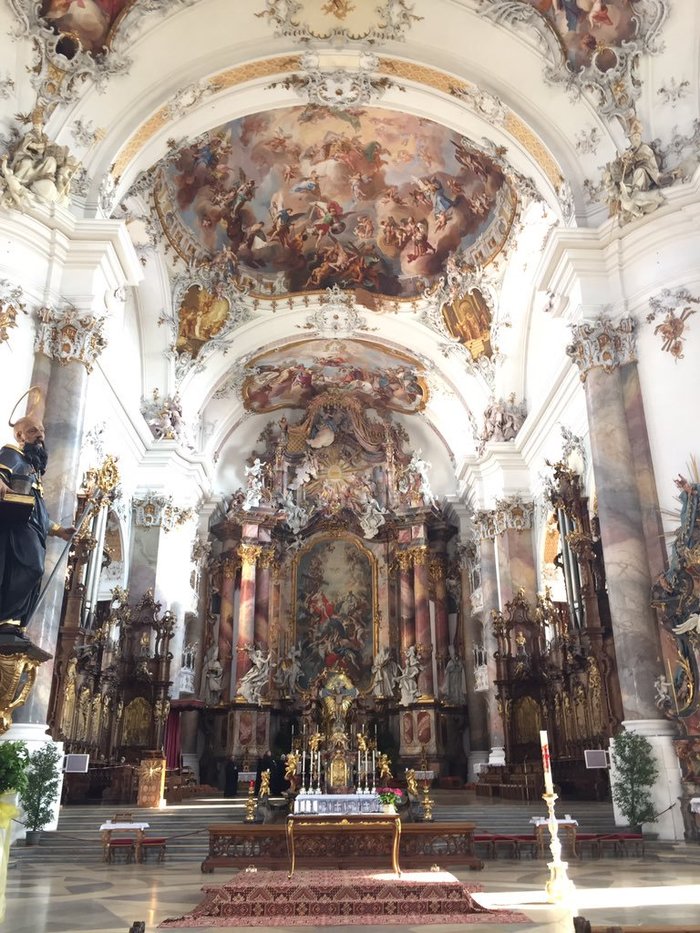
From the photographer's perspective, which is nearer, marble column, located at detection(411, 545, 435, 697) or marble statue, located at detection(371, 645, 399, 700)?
marble column, located at detection(411, 545, 435, 697)

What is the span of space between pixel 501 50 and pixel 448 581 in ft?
46.7

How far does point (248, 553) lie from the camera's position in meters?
22.9

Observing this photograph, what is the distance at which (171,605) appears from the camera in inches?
762

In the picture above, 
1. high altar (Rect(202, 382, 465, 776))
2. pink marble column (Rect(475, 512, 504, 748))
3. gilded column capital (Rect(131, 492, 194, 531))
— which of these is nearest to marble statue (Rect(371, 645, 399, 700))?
high altar (Rect(202, 382, 465, 776))

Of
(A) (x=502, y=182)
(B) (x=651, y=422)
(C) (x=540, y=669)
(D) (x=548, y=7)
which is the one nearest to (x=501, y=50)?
(D) (x=548, y=7)

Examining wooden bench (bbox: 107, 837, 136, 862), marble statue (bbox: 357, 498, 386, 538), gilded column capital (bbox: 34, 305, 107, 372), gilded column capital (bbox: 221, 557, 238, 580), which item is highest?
marble statue (bbox: 357, 498, 386, 538)

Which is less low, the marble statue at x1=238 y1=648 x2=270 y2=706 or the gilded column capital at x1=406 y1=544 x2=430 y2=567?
the gilded column capital at x1=406 y1=544 x2=430 y2=567

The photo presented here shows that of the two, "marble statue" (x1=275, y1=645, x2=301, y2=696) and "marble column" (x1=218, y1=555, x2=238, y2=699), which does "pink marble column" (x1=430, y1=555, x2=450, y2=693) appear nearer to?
"marble statue" (x1=275, y1=645, x2=301, y2=696)

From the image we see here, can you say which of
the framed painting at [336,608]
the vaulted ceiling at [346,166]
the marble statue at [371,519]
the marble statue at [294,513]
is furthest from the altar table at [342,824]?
the marble statue at [294,513]

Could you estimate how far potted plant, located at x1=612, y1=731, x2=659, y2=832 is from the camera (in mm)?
10211

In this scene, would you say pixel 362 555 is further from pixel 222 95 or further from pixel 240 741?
pixel 222 95

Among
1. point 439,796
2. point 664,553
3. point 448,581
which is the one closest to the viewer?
point 664,553

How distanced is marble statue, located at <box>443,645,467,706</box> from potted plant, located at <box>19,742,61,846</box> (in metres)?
13.3

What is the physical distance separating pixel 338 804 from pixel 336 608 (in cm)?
1437
